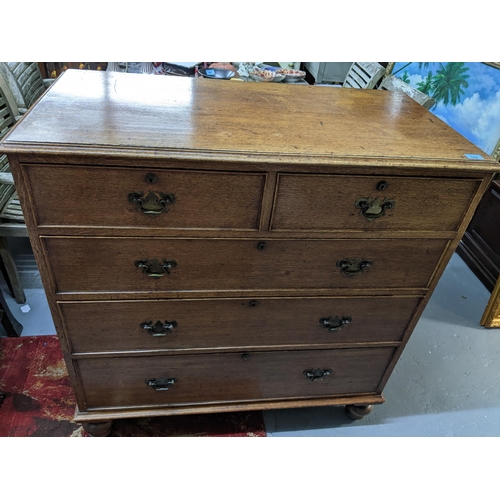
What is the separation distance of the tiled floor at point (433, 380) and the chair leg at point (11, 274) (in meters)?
0.05

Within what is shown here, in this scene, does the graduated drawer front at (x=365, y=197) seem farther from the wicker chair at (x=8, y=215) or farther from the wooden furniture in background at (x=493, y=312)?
the wicker chair at (x=8, y=215)

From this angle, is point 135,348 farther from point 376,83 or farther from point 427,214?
point 376,83

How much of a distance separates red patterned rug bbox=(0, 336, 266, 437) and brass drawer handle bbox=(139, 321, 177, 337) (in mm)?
538

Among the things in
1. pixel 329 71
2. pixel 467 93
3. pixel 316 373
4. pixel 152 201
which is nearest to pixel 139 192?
pixel 152 201

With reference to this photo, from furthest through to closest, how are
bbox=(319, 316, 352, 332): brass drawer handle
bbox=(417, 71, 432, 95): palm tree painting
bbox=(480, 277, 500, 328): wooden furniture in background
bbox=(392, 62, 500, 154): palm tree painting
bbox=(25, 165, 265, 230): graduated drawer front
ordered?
1. bbox=(417, 71, 432, 95): palm tree painting
2. bbox=(392, 62, 500, 154): palm tree painting
3. bbox=(480, 277, 500, 328): wooden furniture in background
4. bbox=(319, 316, 352, 332): brass drawer handle
5. bbox=(25, 165, 265, 230): graduated drawer front

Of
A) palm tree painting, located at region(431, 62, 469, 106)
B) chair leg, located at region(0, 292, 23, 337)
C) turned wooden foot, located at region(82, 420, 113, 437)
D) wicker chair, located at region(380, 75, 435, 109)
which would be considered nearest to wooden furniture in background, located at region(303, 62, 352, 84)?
palm tree painting, located at region(431, 62, 469, 106)

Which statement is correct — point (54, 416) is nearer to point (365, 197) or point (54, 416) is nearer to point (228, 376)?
point (228, 376)

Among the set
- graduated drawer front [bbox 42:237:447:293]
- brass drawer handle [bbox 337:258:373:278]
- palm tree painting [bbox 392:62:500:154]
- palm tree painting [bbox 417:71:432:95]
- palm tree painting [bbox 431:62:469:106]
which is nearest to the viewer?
graduated drawer front [bbox 42:237:447:293]

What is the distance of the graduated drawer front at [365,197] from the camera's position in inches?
41.3

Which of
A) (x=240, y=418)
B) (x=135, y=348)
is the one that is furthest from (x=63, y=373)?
(x=240, y=418)

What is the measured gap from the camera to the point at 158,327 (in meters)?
1.26

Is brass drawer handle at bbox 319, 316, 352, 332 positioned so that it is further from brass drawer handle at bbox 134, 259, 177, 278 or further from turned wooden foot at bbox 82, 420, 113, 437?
turned wooden foot at bbox 82, 420, 113, 437

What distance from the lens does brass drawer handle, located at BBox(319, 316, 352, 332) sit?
135 cm

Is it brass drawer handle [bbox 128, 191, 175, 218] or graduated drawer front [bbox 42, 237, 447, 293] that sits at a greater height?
brass drawer handle [bbox 128, 191, 175, 218]
